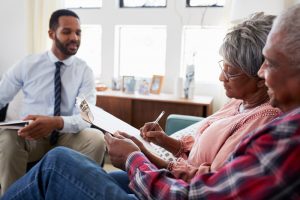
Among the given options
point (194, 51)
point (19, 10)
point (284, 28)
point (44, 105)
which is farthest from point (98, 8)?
point (284, 28)

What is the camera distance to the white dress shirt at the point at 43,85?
201cm

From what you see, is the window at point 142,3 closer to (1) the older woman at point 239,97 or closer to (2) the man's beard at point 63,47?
(2) the man's beard at point 63,47

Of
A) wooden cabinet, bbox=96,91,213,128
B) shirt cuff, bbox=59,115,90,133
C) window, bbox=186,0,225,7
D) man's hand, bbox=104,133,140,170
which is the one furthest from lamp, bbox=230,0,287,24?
man's hand, bbox=104,133,140,170

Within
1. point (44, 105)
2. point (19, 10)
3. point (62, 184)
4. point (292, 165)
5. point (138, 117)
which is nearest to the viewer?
point (292, 165)

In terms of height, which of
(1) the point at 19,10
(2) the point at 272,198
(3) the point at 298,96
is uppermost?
(1) the point at 19,10

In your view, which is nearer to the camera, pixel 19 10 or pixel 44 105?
pixel 44 105

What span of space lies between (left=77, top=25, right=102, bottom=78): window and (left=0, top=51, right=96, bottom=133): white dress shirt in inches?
45.4

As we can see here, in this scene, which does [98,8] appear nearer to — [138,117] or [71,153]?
[138,117]

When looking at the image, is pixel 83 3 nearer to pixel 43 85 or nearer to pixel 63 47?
pixel 63 47

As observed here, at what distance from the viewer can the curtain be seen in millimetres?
2977

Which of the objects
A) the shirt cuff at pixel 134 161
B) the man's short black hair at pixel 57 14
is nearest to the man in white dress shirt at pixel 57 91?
the man's short black hair at pixel 57 14

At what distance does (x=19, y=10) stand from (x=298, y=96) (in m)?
3.19

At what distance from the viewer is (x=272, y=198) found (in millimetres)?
548

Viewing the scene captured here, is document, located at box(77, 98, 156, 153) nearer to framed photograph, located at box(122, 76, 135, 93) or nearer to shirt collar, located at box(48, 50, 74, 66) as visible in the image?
shirt collar, located at box(48, 50, 74, 66)
